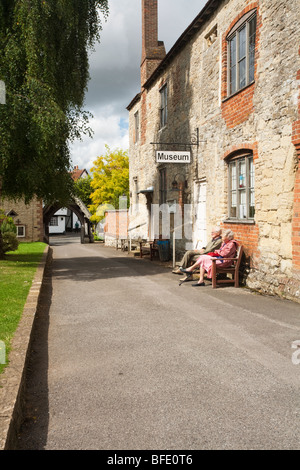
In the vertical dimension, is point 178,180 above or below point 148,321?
above

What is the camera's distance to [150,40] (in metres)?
19.6

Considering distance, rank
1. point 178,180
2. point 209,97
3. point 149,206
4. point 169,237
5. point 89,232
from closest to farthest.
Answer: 1. point 209,97
2. point 178,180
3. point 169,237
4. point 149,206
5. point 89,232

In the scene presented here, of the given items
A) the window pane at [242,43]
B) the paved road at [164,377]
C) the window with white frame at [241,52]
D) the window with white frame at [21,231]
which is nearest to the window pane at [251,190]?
the window with white frame at [241,52]

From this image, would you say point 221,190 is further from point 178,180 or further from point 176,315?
point 176,315

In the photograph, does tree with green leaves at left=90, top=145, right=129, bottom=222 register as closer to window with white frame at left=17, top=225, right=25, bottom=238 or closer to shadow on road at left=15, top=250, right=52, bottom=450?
window with white frame at left=17, top=225, right=25, bottom=238

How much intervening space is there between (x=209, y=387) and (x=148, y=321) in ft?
8.10

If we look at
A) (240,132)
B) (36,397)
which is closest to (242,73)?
(240,132)

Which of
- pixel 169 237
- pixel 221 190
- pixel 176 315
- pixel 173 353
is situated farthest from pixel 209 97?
pixel 173 353

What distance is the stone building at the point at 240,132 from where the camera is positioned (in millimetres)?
7789

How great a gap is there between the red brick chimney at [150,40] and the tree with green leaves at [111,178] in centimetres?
2114

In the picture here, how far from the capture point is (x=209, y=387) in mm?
3619

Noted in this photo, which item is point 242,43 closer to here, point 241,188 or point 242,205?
point 241,188

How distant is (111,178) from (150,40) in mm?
22614

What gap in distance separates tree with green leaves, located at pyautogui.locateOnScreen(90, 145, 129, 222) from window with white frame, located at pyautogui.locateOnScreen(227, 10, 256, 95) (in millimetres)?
30561
